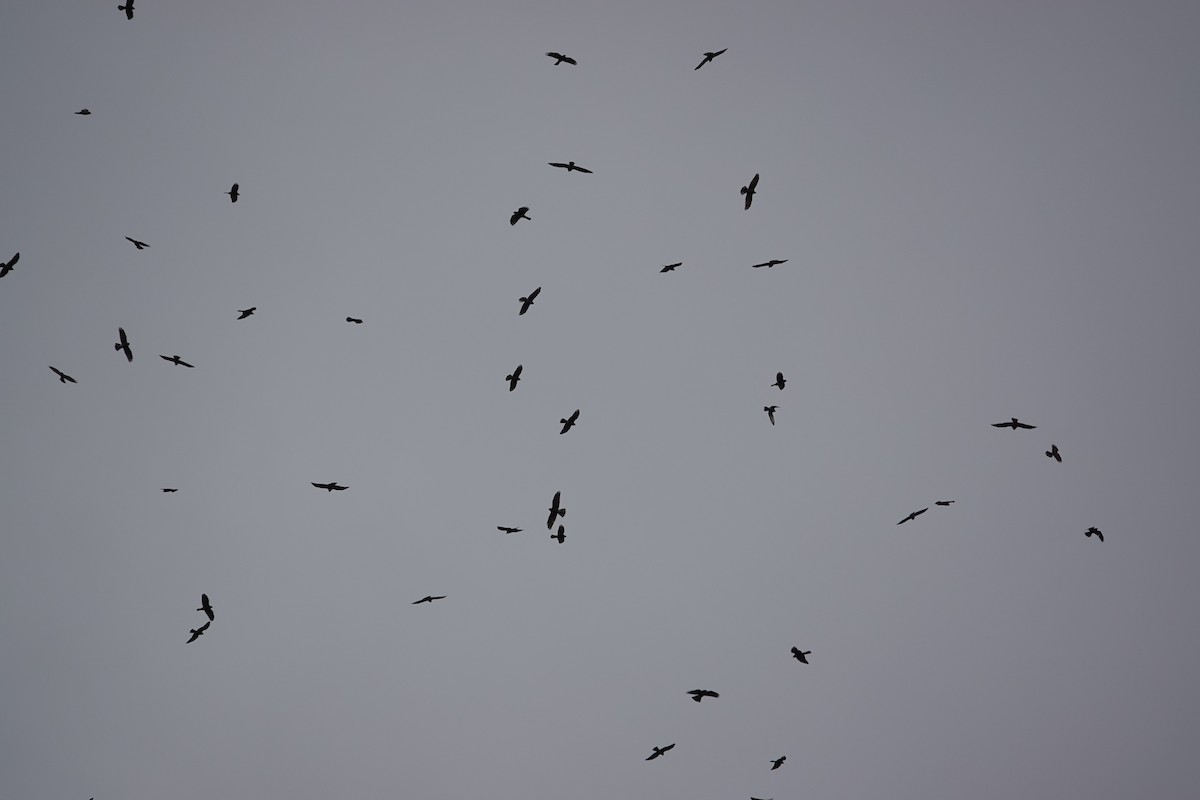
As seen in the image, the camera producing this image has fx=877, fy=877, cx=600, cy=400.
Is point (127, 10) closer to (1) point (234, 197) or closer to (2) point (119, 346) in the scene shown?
(1) point (234, 197)

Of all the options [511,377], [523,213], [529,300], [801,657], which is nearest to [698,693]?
[801,657]

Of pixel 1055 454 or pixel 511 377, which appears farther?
pixel 1055 454

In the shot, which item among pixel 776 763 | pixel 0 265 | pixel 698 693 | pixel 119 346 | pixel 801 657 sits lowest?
pixel 776 763

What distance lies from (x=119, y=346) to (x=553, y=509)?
17243 mm

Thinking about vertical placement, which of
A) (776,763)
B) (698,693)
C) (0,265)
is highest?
(0,265)

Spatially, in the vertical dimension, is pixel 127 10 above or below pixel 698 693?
above

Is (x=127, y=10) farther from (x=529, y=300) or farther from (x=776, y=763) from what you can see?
(x=776, y=763)

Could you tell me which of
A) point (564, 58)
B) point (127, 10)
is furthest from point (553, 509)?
point (127, 10)

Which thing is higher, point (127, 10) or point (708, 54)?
point (708, 54)

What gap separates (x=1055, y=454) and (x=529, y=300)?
22.6 m

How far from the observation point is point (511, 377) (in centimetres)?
3375

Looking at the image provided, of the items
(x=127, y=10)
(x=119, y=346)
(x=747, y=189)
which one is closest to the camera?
(x=127, y=10)

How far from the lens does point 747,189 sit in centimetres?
3453

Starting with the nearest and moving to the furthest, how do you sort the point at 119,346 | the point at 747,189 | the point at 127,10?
the point at 127,10
the point at 119,346
the point at 747,189
